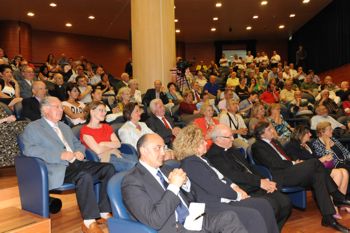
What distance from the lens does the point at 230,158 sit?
3133 millimetres

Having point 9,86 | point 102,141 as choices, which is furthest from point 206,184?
point 9,86

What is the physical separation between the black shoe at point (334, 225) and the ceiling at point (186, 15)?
366 inches

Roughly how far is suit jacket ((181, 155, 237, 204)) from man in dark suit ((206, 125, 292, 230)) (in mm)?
460

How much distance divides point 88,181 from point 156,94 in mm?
3938

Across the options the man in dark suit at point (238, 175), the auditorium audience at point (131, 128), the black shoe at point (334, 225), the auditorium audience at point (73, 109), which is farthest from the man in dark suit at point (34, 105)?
the black shoe at point (334, 225)

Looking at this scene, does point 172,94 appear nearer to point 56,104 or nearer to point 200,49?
point 56,104

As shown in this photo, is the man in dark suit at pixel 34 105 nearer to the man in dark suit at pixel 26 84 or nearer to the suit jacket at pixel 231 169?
the man in dark suit at pixel 26 84

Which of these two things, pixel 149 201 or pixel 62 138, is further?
pixel 62 138

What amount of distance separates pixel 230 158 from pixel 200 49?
53.7ft

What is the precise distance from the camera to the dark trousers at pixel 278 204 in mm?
2869

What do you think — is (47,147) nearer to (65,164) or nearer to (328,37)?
(65,164)

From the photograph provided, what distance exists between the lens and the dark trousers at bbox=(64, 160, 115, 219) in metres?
2.71

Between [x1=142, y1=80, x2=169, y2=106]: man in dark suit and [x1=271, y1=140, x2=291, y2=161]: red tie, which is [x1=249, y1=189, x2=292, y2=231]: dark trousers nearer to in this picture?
[x1=271, y1=140, x2=291, y2=161]: red tie

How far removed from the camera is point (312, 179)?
3.46 metres
